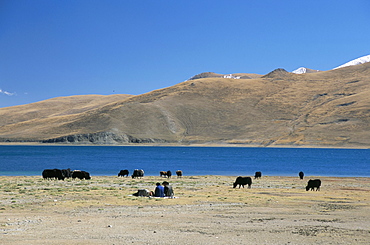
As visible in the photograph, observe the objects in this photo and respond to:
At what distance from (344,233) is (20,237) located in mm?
9843

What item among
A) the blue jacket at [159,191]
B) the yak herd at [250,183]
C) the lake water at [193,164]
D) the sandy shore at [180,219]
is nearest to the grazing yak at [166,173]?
the lake water at [193,164]

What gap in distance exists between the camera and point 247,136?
626ft

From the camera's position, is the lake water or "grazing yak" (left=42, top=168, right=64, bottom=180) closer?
"grazing yak" (left=42, top=168, right=64, bottom=180)

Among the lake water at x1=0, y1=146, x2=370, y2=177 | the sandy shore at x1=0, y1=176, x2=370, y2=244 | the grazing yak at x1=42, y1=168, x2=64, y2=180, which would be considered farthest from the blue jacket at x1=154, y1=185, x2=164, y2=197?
the lake water at x1=0, y1=146, x2=370, y2=177

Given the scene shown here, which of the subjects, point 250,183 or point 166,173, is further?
point 166,173

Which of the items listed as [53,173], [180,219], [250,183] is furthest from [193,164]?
[180,219]

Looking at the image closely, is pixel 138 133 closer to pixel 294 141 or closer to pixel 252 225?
pixel 294 141

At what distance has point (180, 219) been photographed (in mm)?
18859

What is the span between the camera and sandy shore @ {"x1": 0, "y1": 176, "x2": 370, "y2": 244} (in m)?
14.9

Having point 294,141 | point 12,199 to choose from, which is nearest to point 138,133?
point 294,141

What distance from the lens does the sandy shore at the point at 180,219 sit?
48.8 feet

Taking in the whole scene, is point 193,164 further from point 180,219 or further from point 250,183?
point 180,219

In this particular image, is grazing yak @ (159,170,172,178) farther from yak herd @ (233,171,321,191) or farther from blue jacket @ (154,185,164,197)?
blue jacket @ (154,185,164,197)

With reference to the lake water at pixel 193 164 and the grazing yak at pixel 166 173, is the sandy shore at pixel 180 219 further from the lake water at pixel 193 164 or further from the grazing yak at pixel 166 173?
the lake water at pixel 193 164
